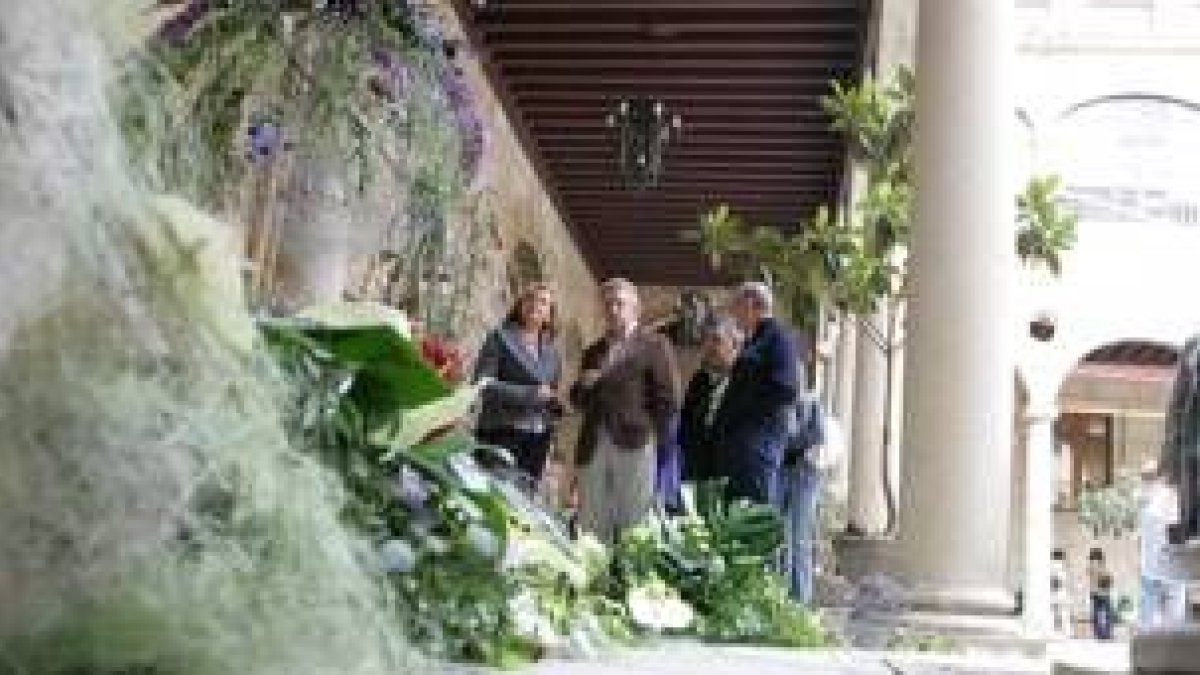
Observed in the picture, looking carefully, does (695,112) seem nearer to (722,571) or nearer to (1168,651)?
(722,571)

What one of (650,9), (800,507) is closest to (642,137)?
(650,9)

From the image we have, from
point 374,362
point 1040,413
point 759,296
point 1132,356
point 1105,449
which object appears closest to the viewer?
point 374,362

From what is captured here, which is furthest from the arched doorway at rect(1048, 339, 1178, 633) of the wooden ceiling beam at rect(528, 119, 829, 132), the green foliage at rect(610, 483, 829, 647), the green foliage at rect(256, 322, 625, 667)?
the green foliage at rect(256, 322, 625, 667)

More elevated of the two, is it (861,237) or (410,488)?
(861,237)

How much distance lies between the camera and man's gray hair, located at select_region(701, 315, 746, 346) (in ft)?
22.6

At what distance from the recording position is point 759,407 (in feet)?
20.4

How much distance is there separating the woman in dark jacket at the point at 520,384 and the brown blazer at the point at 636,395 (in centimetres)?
20

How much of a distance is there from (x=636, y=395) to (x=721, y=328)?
55cm

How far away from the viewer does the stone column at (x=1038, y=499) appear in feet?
56.3

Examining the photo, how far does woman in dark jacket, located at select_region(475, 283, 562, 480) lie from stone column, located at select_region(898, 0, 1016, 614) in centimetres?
147

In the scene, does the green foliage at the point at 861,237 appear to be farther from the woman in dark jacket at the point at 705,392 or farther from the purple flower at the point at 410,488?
the purple flower at the point at 410,488

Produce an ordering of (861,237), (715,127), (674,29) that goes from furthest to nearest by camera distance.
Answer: (715,127) < (674,29) < (861,237)

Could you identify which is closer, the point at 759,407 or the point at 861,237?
the point at 759,407

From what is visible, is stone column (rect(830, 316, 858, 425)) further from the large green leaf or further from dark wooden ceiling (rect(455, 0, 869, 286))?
the large green leaf
